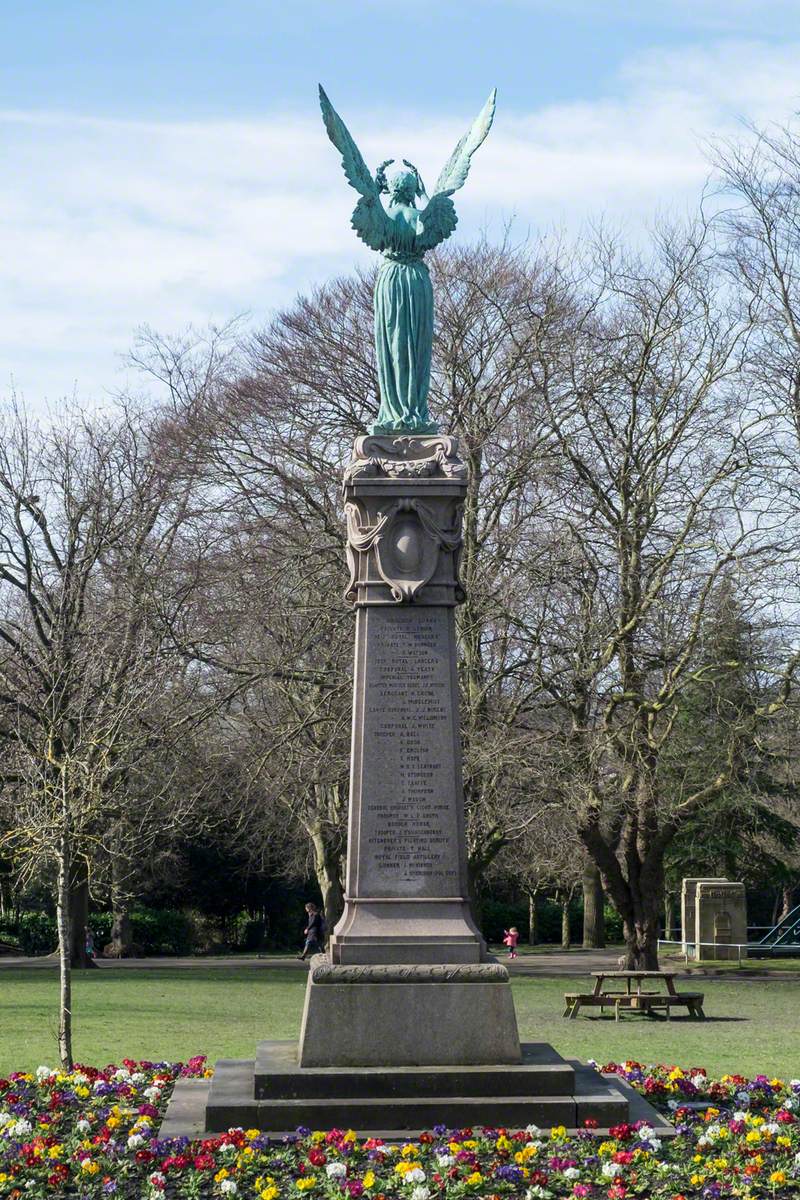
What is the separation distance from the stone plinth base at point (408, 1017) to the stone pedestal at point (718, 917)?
94.4 feet

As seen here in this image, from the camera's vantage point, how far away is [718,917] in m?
38.7

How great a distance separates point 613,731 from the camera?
25.3 meters

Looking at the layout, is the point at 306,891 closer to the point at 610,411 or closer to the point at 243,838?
the point at 243,838

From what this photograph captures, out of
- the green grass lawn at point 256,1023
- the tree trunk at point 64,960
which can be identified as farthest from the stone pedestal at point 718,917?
the tree trunk at point 64,960

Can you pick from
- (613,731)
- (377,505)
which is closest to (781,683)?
(613,731)

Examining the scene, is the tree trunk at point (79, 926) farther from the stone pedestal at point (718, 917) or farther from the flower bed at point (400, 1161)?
the flower bed at point (400, 1161)

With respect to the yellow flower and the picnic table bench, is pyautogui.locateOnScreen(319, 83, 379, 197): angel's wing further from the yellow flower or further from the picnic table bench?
the picnic table bench

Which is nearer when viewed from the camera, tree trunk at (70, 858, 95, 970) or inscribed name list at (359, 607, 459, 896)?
inscribed name list at (359, 607, 459, 896)

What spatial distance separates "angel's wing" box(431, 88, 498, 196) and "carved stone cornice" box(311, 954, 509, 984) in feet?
19.2

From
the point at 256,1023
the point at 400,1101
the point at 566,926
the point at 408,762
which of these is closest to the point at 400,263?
the point at 408,762

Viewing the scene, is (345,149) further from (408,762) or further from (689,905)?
(689,905)

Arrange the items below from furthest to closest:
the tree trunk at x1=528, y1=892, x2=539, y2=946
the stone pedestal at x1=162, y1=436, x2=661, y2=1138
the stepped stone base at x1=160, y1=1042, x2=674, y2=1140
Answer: the tree trunk at x1=528, y1=892, x2=539, y2=946, the stone pedestal at x1=162, y1=436, x2=661, y2=1138, the stepped stone base at x1=160, y1=1042, x2=674, y2=1140

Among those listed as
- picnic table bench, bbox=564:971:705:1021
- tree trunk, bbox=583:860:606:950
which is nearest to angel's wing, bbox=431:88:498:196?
picnic table bench, bbox=564:971:705:1021

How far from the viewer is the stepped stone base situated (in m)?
9.71
